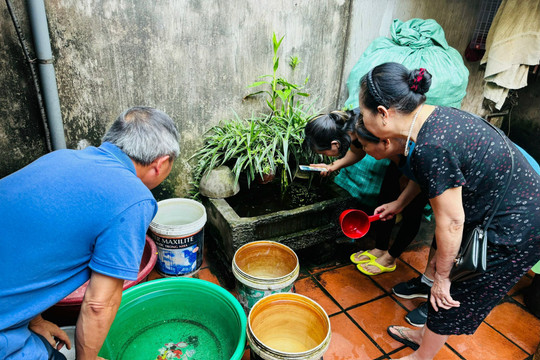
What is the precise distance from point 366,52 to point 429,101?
2.68 feet

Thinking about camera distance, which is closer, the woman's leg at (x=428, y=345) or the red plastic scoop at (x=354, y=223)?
the woman's leg at (x=428, y=345)

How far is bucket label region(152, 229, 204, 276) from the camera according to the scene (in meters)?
2.31

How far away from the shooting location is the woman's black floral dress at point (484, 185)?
144 centimetres

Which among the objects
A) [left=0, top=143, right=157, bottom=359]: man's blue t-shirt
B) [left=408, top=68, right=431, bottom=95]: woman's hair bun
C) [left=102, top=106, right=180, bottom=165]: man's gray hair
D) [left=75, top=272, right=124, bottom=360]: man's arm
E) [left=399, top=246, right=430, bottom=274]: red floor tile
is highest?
[left=408, top=68, right=431, bottom=95]: woman's hair bun

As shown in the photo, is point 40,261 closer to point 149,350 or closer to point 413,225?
point 149,350

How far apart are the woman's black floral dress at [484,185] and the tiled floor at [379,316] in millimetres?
754

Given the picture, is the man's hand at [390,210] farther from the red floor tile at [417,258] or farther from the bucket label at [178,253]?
the bucket label at [178,253]

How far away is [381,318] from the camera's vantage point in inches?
95.7

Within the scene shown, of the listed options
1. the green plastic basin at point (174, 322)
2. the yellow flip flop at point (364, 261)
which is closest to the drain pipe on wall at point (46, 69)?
the green plastic basin at point (174, 322)

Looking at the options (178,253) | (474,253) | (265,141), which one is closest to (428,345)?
(474,253)

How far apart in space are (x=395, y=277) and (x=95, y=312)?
2.39m

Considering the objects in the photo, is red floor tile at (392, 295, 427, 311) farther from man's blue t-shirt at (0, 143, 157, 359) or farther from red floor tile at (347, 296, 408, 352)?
man's blue t-shirt at (0, 143, 157, 359)

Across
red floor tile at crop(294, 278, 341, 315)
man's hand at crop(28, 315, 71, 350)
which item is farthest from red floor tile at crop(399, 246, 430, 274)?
man's hand at crop(28, 315, 71, 350)

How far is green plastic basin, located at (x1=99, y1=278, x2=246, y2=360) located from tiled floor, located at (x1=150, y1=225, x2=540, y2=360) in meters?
0.30
